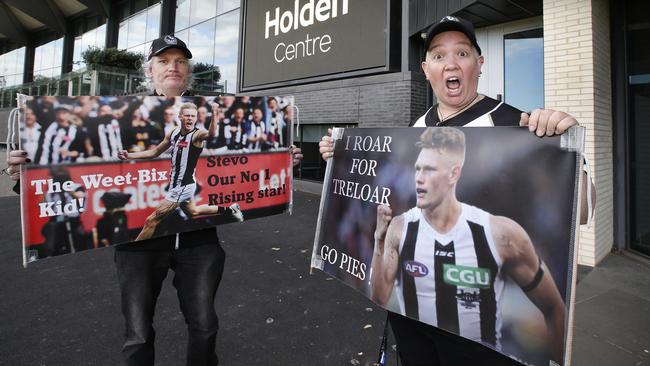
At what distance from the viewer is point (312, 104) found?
10.8 m

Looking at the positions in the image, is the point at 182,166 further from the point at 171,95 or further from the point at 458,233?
the point at 458,233

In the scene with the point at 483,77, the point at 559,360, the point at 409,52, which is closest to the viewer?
the point at 559,360

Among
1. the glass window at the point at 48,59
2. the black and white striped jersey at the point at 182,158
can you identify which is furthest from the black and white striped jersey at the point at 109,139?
the glass window at the point at 48,59

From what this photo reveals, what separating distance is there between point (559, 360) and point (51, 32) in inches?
1582

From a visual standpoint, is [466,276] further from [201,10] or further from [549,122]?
[201,10]

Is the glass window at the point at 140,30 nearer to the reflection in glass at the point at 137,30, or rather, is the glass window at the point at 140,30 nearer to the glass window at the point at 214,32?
the reflection in glass at the point at 137,30

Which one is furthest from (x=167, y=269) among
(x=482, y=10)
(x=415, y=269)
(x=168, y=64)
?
(x=482, y=10)

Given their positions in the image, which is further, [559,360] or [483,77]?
[483,77]

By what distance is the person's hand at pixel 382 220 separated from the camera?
178 cm

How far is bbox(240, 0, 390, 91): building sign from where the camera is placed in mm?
9047

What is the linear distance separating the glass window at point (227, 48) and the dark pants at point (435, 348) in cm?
1551

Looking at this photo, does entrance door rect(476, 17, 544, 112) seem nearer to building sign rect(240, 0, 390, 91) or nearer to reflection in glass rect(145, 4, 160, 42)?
building sign rect(240, 0, 390, 91)

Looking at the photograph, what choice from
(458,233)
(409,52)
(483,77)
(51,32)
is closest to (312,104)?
A: (409,52)

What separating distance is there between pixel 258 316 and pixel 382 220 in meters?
2.37
